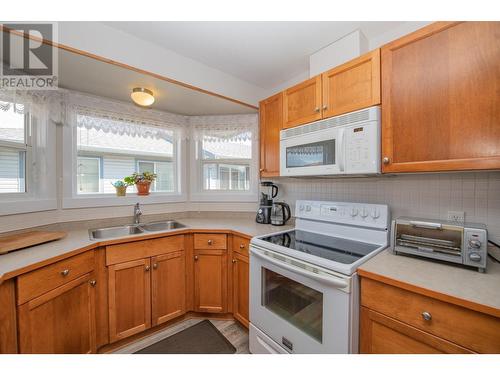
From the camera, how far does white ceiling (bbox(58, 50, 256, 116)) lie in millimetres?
1475

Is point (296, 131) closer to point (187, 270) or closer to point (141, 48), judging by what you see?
point (141, 48)

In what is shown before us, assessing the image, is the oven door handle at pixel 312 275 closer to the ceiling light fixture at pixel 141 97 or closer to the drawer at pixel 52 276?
the drawer at pixel 52 276

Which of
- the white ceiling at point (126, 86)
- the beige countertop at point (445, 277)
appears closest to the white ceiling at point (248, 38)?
the white ceiling at point (126, 86)

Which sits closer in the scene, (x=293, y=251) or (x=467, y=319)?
(x=467, y=319)

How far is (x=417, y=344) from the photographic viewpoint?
880mm

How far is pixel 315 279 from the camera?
112 cm

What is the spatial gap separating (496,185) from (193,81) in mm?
2210

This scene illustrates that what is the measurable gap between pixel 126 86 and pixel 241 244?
1698mm

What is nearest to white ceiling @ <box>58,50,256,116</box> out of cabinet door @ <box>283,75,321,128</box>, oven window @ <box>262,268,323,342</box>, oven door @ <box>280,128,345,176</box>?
cabinet door @ <box>283,75,321,128</box>

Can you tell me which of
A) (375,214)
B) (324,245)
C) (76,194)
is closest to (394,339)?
(324,245)

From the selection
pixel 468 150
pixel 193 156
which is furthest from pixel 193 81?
pixel 468 150

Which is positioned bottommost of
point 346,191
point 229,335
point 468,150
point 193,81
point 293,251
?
point 229,335

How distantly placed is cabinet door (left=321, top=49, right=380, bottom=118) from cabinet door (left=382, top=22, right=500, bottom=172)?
54mm

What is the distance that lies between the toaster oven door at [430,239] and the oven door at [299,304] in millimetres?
454
